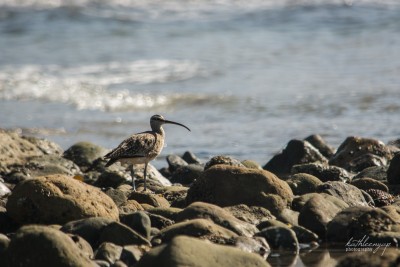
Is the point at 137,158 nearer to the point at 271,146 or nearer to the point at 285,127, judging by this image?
the point at 271,146

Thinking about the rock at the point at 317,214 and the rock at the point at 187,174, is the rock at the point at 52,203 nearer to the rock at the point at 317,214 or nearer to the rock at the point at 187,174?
the rock at the point at 317,214

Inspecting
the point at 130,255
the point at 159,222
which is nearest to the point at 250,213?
the point at 159,222

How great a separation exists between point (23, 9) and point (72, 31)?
4.38 metres

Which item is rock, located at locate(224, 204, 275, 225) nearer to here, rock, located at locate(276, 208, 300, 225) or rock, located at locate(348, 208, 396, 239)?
rock, located at locate(276, 208, 300, 225)

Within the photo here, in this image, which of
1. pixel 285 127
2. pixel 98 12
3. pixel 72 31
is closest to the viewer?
pixel 285 127

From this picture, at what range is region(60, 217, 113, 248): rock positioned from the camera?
873 cm

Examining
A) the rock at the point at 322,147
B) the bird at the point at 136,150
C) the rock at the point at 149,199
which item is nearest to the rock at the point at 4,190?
the bird at the point at 136,150

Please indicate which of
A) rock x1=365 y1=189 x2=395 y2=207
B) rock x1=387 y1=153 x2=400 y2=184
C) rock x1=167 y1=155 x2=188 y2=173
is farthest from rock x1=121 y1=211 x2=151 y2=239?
rock x1=167 y1=155 x2=188 y2=173

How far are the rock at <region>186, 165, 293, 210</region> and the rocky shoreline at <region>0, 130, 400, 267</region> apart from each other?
1 centimetres

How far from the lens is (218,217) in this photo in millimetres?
9078

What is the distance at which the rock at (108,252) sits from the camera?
8172mm

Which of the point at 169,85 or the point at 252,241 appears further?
the point at 169,85

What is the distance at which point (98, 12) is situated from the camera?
33406 millimetres

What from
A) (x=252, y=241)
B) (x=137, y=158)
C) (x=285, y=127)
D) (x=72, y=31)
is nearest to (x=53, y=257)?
(x=252, y=241)
